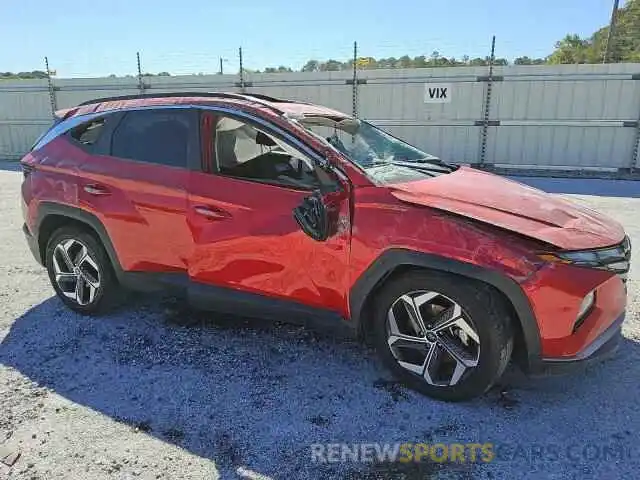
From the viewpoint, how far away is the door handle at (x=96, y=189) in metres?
3.61

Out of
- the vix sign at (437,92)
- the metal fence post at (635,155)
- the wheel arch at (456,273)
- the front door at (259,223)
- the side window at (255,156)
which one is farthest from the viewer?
the vix sign at (437,92)

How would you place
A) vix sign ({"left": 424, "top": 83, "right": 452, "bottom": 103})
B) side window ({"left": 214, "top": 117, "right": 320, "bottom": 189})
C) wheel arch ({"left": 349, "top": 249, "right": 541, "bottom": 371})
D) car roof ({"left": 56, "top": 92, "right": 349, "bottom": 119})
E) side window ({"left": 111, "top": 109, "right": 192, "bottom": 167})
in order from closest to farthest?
1. wheel arch ({"left": 349, "top": 249, "right": 541, "bottom": 371})
2. side window ({"left": 214, "top": 117, "right": 320, "bottom": 189})
3. car roof ({"left": 56, "top": 92, "right": 349, "bottom": 119})
4. side window ({"left": 111, "top": 109, "right": 192, "bottom": 167})
5. vix sign ({"left": 424, "top": 83, "right": 452, "bottom": 103})

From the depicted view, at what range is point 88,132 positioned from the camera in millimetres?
3842

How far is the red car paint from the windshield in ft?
0.43

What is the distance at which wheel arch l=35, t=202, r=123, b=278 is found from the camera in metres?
3.70

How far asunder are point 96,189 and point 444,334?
8.52 feet

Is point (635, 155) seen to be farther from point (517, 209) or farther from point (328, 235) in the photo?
point (328, 235)

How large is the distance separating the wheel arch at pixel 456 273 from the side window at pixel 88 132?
7.63ft

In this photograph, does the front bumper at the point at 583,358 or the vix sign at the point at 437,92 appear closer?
the front bumper at the point at 583,358

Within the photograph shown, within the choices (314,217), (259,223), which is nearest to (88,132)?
(259,223)

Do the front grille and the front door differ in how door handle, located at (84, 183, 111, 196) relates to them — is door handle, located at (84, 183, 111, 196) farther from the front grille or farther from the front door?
the front grille

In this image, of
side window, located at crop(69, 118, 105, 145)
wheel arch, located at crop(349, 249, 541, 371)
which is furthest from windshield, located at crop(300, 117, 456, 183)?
side window, located at crop(69, 118, 105, 145)

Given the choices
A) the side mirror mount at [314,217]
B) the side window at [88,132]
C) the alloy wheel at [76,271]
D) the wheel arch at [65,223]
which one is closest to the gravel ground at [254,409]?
the alloy wheel at [76,271]

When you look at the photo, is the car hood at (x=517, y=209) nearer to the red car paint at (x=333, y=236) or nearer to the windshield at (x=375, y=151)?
the red car paint at (x=333, y=236)
